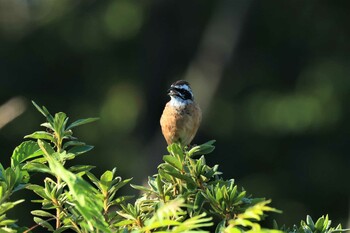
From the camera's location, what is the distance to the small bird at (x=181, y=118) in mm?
6035

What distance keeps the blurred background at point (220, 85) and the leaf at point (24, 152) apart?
51.1 feet

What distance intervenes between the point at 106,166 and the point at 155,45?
2.88m

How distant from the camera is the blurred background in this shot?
63.0 ft

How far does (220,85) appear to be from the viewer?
1888 cm

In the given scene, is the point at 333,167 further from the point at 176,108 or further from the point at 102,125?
the point at 176,108

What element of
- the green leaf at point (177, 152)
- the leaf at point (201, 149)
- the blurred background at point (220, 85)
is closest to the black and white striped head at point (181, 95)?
the leaf at point (201, 149)

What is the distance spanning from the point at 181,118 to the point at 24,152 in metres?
3.50

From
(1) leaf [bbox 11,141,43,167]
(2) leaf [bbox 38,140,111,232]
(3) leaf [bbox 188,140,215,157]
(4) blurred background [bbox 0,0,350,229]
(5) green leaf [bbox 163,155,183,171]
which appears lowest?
(2) leaf [bbox 38,140,111,232]

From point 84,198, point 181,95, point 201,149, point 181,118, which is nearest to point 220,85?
point 181,95

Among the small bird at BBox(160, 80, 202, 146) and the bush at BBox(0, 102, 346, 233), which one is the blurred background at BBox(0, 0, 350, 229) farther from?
the bush at BBox(0, 102, 346, 233)

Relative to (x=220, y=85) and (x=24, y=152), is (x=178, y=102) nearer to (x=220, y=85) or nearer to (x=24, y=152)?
(x=24, y=152)

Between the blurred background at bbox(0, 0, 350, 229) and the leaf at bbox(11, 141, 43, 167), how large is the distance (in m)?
15.6

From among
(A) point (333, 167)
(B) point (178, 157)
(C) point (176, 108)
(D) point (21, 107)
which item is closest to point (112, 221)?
(B) point (178, 157)

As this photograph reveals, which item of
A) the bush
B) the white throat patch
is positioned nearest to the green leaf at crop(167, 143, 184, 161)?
the bush
